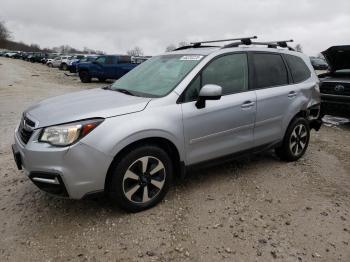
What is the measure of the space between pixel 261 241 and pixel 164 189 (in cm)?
115

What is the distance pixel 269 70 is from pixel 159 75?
1.58 metres

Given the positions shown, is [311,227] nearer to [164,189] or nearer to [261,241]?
[261,241]

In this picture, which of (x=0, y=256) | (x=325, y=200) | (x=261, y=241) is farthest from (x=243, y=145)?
(x=0, y=256)

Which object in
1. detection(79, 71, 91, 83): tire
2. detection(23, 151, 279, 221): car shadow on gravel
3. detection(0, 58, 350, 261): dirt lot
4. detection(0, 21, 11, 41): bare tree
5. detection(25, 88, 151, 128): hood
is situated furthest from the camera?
detection(0, 21, 11, 41): bare tree

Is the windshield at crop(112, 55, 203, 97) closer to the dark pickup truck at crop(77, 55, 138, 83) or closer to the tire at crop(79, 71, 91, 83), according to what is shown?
the dark pickup truck at crop(77, 55, 138, 83)

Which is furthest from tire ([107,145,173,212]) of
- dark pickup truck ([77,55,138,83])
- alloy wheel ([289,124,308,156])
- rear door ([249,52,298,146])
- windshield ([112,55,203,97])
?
dark pickup truck ([77,55,138,83])

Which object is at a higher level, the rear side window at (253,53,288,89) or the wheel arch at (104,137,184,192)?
the rear side window at (253,53,288,89)

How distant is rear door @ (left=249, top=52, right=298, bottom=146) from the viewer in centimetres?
461

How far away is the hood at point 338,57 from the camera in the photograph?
7701 mm

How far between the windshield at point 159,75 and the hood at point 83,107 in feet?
0.81

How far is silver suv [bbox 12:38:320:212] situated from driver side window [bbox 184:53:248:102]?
→ 0.04ft

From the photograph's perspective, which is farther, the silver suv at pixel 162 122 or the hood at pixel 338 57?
the hood at pixel 338 57

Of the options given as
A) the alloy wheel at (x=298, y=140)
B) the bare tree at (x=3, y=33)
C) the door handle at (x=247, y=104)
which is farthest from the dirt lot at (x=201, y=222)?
the bare tree at (x=3, y=33)

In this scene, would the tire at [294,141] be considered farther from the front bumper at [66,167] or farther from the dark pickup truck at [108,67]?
the dark pickup truck at [108,67]
